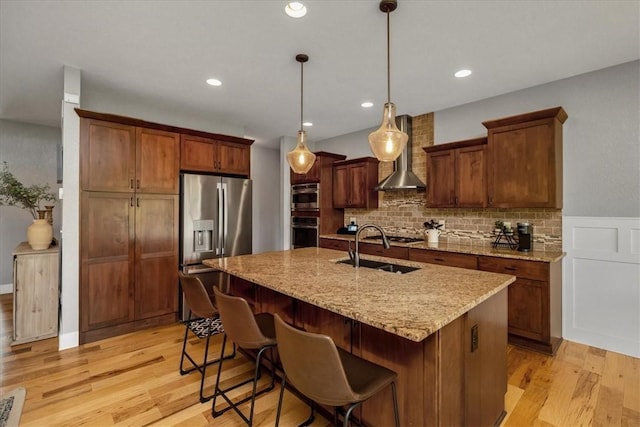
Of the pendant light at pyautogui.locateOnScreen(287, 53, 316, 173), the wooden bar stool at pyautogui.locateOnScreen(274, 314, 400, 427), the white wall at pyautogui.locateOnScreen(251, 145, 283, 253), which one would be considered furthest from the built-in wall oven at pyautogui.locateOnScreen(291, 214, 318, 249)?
the wooden bar stool at pyautogui.locateOnScreen(274, 314, 400, 427)

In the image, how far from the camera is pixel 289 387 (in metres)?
2.24

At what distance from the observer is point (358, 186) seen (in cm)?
500

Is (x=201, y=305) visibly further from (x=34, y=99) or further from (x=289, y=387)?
(x=34, y=99)

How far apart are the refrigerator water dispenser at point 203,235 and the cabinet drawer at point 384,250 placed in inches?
82.5

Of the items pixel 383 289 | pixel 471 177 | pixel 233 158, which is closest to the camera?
pixel 383 289

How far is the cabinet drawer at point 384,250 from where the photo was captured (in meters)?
3.88

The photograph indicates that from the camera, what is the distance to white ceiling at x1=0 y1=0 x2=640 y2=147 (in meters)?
2.10

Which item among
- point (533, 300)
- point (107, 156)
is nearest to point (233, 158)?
point (107, 156)

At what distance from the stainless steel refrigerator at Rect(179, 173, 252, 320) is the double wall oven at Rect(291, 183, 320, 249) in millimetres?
1354

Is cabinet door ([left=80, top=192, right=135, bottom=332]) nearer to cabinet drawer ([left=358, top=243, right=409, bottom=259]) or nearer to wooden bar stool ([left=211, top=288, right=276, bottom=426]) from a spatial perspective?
wooden bar stool ([left=211, top=288, right=276, bottom=426])

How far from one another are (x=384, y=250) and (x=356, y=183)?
137 centimetres

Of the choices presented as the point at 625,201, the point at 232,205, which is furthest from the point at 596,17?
the point at 232,205

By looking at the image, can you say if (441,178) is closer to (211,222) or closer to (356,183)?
(356,183)

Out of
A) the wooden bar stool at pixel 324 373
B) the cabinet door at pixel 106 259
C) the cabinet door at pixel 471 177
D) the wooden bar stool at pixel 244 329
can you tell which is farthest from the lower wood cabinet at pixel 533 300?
the cabinet door at pixel 106 259
